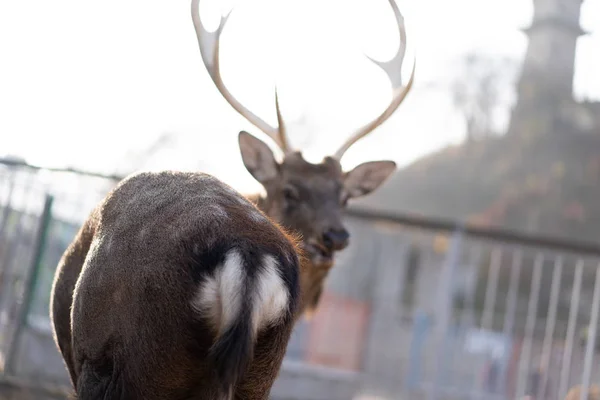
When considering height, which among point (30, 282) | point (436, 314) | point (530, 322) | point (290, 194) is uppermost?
point (290, 194)

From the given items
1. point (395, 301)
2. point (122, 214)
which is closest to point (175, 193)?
point (122, 214)

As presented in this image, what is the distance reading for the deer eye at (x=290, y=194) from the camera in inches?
259

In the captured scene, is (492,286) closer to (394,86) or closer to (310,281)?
(394,86)

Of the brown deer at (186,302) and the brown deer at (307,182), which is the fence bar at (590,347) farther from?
the brown deer at (186,302)

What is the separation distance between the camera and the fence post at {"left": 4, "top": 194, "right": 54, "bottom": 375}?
8.21m

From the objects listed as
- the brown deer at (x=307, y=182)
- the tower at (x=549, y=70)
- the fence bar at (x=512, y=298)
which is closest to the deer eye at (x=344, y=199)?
the brown deer at (x=307, y=182)

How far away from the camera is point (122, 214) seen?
4.16 meters

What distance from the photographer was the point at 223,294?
3480 mm

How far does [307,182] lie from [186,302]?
3143 millimetres

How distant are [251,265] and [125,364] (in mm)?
646

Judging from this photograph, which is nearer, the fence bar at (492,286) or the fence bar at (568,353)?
the fence bar at (568,353)

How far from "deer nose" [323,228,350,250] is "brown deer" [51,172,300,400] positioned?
2.13 meters

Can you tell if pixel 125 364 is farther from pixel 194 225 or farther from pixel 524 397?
pixel 524 397

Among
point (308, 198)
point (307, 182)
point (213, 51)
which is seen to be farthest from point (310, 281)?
point (213, 51)
